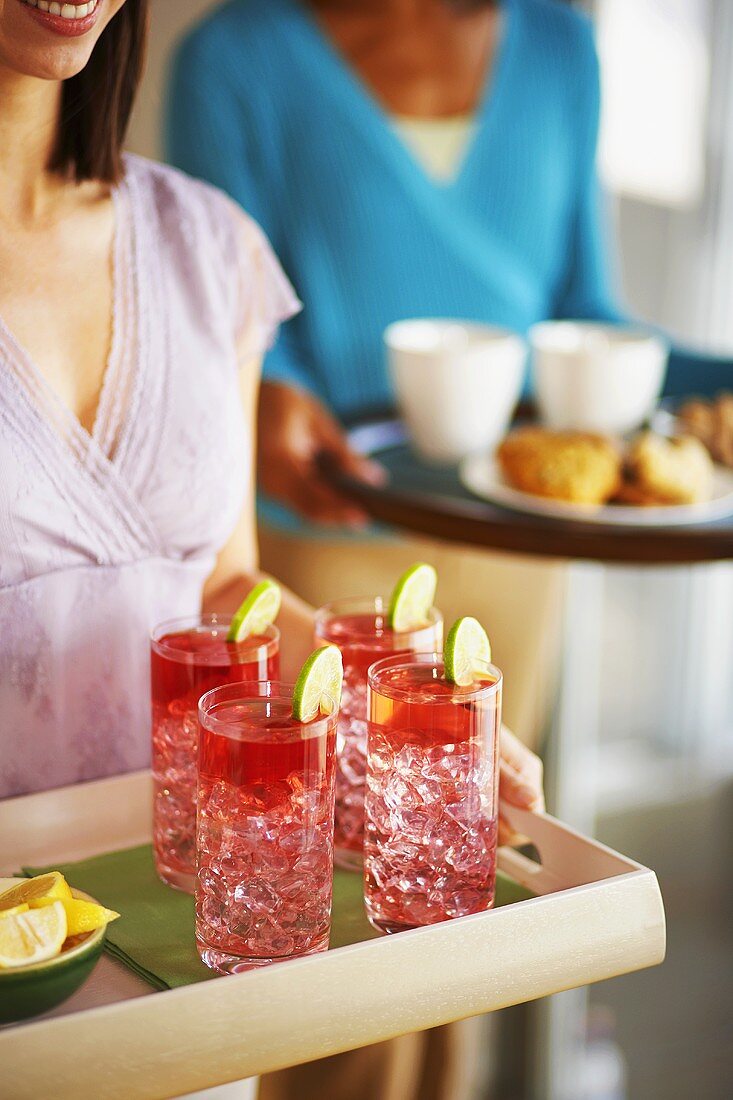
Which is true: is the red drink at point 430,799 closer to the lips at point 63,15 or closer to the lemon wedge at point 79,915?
the lemon wedge at point 79,915

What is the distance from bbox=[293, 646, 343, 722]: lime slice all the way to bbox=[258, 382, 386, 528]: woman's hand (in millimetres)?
636

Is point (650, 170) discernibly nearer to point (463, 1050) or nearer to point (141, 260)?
point (463, 1050)

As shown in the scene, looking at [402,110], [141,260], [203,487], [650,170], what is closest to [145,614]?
[203,487]

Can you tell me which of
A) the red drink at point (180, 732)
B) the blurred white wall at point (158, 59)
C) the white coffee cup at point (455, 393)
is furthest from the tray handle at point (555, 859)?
the blurred white wall at point (158, 59)

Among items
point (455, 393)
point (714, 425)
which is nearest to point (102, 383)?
point (455, 393)

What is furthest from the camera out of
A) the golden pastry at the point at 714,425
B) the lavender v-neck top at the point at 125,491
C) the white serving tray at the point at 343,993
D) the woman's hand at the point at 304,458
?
the golden pastry at the point at 714,425

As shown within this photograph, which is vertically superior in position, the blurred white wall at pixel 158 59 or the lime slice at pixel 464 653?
the blurred white wall at pixel 158 59

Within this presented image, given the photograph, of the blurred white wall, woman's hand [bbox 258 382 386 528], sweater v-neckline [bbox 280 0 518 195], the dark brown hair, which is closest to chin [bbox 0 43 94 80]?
the dark brown hair

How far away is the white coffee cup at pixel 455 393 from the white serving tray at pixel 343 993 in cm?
75

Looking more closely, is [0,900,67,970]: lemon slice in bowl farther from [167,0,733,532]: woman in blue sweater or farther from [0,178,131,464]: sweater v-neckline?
[167,0,733,532]: woman in blue sweater

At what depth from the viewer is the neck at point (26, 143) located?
920mm

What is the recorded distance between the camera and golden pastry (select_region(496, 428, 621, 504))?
1418 mm

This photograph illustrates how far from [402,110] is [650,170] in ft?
3.33

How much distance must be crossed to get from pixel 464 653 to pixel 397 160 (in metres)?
1.31
